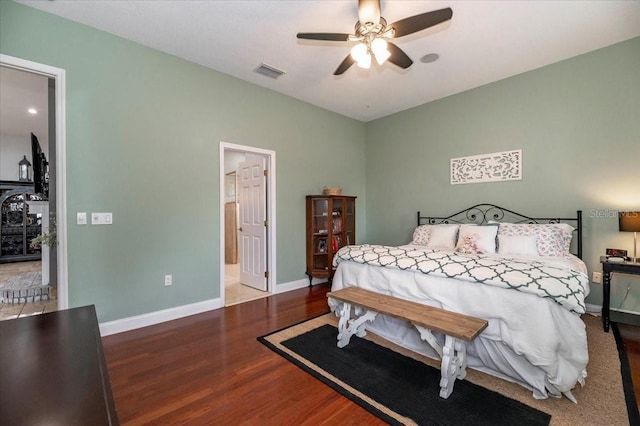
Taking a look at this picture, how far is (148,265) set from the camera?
10.3 ft

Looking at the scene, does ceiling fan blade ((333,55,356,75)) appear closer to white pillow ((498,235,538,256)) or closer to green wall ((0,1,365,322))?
green wall ((0,1,365,322))

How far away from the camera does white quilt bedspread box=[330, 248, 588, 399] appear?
182 cm

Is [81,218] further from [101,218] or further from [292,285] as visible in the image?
[292,285]

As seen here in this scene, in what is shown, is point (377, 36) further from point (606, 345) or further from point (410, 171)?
point (606, 345)

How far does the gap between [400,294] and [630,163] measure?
9.85ft

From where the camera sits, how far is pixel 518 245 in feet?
10.7

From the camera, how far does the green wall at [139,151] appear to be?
8.82 feet

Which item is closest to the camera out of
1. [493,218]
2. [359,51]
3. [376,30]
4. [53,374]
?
[53,374]

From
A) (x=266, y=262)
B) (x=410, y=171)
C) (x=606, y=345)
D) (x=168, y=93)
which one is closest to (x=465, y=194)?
(x=410, y=171)

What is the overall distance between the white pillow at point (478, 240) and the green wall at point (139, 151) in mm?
2930

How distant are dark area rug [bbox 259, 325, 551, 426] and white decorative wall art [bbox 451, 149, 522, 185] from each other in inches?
117

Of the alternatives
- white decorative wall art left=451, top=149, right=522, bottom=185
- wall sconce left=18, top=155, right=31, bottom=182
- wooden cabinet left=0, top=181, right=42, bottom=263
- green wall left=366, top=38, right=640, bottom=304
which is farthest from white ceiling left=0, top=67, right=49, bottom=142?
white decorative wall art left=451, top=149, right=522, bottom=185

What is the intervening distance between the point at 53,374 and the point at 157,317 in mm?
2643

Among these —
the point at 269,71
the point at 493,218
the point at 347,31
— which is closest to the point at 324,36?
the point at 347,31
